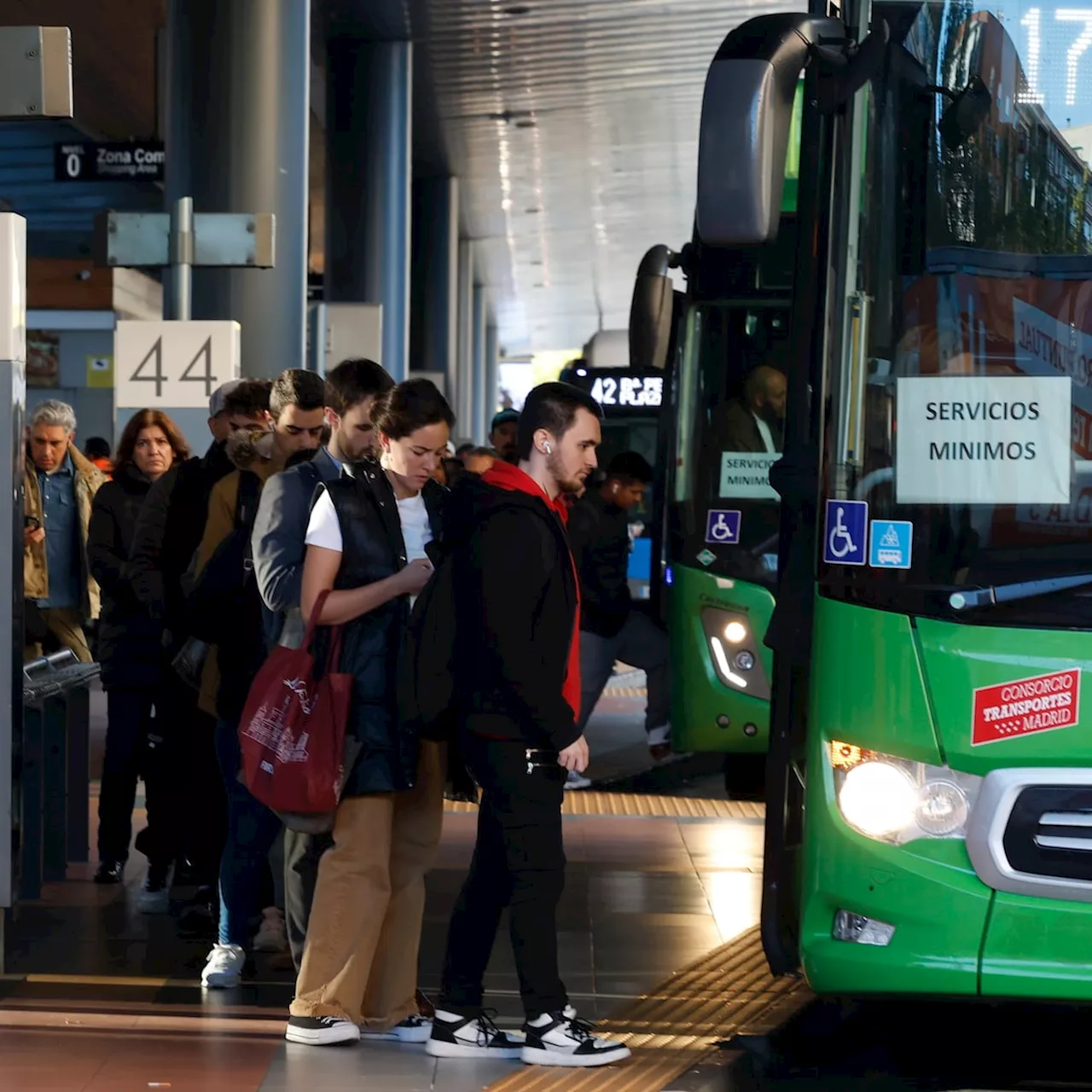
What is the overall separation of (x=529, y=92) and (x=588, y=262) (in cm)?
1777

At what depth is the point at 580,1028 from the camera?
5348mm

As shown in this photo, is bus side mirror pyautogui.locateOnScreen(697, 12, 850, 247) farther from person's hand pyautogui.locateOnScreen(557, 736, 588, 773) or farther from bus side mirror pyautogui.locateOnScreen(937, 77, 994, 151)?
person's hand pyautogui.locateOnScreen(557, 736, 588, 773)

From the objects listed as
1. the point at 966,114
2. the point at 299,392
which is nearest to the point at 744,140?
the point at 966,114

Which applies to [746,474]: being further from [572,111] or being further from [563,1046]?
→ [572,111]

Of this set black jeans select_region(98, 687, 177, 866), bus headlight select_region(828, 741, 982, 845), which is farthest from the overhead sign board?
bus headlight select_region(828, 741, 982, 845)

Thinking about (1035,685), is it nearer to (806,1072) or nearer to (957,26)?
(806,1072)

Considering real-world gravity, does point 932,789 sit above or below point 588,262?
below

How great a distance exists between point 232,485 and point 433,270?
24.8 metres

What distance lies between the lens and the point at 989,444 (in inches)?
191

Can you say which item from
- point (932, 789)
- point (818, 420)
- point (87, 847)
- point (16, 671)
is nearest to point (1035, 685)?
point (932, 789)

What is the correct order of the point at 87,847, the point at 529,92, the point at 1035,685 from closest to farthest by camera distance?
the point at 1035,685 < the point at 87,847 < the point at 529,92

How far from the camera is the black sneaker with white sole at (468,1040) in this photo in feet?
17.7

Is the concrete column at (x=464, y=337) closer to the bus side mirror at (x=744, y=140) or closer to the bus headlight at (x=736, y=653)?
the bus headlight at (x=736, y=653)

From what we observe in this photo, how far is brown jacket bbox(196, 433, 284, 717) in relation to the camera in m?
6.39
